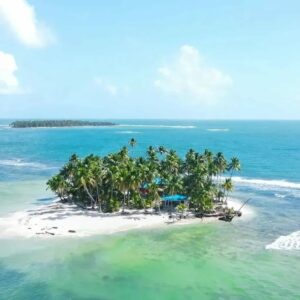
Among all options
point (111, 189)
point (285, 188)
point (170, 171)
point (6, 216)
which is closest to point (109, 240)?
point (111, 189)

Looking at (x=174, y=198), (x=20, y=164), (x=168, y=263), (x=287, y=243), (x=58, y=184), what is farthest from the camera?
(x=20, y=164)

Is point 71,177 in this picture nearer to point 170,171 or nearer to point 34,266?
point 170,171

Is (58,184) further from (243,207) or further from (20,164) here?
(20,164)

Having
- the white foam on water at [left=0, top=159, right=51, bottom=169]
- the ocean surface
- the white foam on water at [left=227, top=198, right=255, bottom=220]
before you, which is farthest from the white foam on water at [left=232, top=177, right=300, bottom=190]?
the white foam on water at [left=0, top=159, right=51, bottom=169]


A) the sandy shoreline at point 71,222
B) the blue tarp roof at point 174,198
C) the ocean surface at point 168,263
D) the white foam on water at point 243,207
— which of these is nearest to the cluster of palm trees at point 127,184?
the blue tarp roof at point 174,198

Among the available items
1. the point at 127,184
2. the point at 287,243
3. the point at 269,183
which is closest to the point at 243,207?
the point at 287,243
